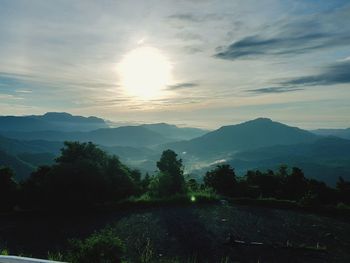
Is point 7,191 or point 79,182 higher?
point 79,182

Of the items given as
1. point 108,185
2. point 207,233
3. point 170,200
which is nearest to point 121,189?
point 108,185

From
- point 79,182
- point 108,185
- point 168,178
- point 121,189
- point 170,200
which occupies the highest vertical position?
point 168,178

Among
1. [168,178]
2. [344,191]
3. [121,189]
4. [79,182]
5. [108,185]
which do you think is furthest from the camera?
[344,191]

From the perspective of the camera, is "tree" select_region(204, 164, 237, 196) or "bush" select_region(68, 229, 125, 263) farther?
"tree" select_region(204, 164, 237, 196)

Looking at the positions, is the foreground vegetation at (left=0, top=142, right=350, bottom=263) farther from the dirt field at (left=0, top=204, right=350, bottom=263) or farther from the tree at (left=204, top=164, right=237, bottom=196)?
the dirt field at (left=0, top=204, right=350, bottom=263)

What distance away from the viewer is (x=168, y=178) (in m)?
29.4

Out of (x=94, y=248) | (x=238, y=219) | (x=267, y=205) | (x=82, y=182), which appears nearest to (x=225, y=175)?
(x=267, y=205)

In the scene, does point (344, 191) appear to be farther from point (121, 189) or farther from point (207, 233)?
point (121, 189)

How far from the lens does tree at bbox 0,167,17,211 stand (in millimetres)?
28812

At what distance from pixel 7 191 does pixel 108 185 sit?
26.7ft

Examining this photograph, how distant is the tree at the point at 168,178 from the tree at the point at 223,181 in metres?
3.91

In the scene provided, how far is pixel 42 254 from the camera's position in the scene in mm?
17078

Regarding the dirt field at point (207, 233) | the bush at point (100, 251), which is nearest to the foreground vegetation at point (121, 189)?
the dirt field at point (207, 233)

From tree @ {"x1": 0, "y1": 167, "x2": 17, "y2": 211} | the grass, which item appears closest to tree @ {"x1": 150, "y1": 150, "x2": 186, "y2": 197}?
the grass
